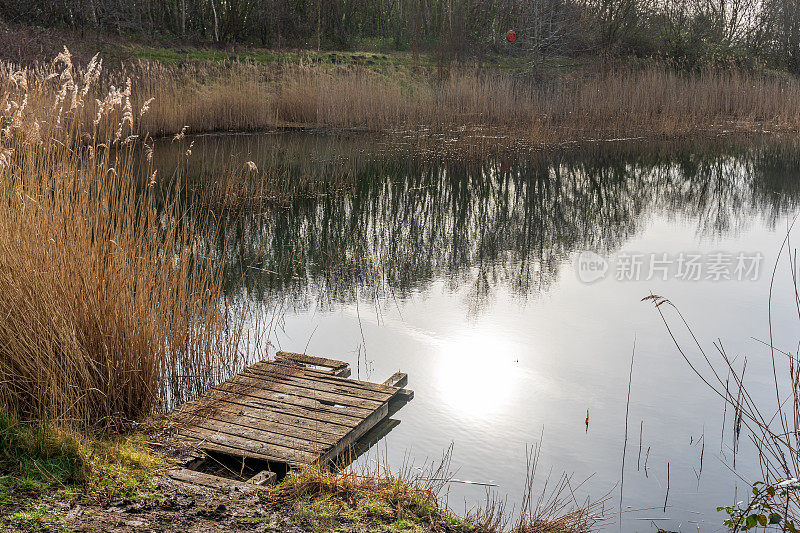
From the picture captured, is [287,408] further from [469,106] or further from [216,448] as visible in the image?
[469,106]

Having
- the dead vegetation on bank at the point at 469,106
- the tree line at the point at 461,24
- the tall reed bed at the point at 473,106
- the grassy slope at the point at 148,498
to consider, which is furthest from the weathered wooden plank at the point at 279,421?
the tree line at the point at 461,24

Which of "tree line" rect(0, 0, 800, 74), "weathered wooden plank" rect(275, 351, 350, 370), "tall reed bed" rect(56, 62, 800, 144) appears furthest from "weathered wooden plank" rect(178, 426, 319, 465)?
"tree line" rect(0, 0, 800, 74)

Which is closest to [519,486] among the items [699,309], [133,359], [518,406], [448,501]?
[448,501]

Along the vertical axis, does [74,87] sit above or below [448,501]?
above

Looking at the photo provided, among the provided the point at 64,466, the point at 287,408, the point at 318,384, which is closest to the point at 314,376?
the point at 318,384

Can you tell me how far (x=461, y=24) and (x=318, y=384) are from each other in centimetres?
1780

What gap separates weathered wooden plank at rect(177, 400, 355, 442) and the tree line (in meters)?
17.3

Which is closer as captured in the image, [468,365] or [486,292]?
[468,365]

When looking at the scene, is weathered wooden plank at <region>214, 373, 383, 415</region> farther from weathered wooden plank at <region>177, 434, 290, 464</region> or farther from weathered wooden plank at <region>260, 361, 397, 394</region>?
weathered wooden plank at <region>177, 434, 290, 464</region>

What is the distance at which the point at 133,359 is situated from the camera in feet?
10.9

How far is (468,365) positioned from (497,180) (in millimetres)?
6322

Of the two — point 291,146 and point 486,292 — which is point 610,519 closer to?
point 486,292

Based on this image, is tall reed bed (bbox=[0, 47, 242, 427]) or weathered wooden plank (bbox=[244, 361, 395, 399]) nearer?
tall reed bed (bbox=[0, 47, 242, 427])

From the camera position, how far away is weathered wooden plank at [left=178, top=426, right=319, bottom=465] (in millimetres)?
3059
